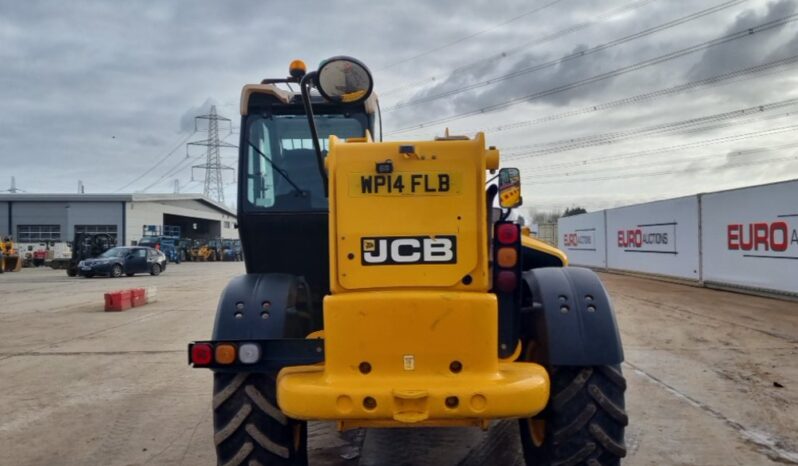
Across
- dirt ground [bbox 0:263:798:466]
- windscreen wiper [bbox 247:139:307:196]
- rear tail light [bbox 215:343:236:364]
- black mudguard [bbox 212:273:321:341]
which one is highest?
windscreen wiper [bbox 247:139:307:196]

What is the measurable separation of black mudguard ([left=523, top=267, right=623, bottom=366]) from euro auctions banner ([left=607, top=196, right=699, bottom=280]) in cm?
1705

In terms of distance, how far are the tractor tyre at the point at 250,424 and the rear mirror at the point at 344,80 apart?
1.73m

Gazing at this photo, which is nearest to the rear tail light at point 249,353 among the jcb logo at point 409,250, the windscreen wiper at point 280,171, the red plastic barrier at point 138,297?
the jcb logo at point 409,250

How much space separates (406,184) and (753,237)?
599 inches

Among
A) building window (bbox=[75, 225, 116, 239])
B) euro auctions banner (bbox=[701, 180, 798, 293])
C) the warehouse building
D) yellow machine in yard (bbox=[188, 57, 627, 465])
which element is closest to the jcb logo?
yellow machine in yard (bbox=[188, 57, 627, 465])

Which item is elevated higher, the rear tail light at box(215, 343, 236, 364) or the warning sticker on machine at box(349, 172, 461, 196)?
the warning sticker on machine at box(349, 172, 461, 196)

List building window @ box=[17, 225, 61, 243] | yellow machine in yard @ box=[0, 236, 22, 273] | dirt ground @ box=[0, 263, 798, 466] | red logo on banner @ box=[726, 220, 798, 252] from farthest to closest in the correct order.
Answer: building window @ box=[17, 225, 61, 243], yellow machine in yard @ box=[0, 236, 22, 273], red logo on banner @ box=[726, 220, 798, 252], dirt ground @ box=[0, 263, 798, 466]

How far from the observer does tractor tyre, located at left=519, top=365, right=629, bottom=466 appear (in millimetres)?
3699

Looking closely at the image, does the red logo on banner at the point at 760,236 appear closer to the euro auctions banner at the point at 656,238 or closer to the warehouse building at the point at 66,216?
the euro auctions banner at the point at 656,238

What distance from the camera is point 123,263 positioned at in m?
32.1

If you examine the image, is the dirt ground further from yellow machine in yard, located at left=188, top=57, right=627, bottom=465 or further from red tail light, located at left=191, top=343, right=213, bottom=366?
red tail light, located at left=191, top=343, right=213, bottom=366

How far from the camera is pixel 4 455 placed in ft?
17.6

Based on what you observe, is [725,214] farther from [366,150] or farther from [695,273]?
[366,150]

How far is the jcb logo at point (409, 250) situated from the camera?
3.51 m
